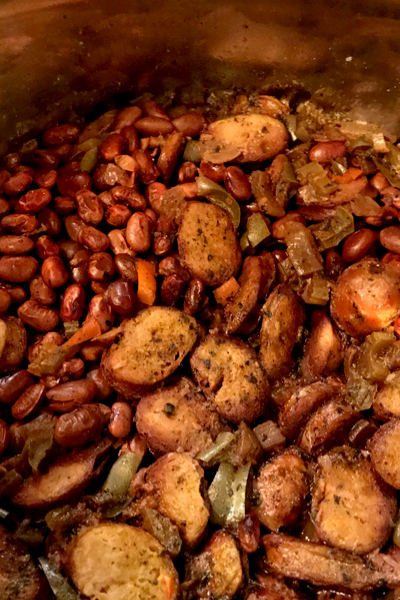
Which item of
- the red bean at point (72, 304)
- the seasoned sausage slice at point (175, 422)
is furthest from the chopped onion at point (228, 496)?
the red bean at point (72, 304)

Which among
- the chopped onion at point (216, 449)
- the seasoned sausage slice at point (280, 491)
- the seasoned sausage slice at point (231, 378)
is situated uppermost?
the seasoned sausage slice at point (231, 378)

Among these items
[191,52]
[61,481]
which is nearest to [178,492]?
[61,481]

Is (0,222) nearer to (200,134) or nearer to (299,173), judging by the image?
(200,134)

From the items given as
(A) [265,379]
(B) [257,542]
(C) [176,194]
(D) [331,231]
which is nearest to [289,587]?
(B) [257,542]

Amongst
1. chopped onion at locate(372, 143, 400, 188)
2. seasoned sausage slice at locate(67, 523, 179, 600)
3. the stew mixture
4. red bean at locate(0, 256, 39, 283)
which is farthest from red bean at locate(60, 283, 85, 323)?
chopped onion at locate(372, 143, 400, 188)

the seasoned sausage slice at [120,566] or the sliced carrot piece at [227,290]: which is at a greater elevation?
the sliced carrot piece at [227,290]

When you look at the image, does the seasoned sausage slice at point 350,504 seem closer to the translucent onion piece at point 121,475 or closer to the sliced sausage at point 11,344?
the translucent onion piece at point 121,475

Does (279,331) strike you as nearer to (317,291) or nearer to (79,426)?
(317,291)
